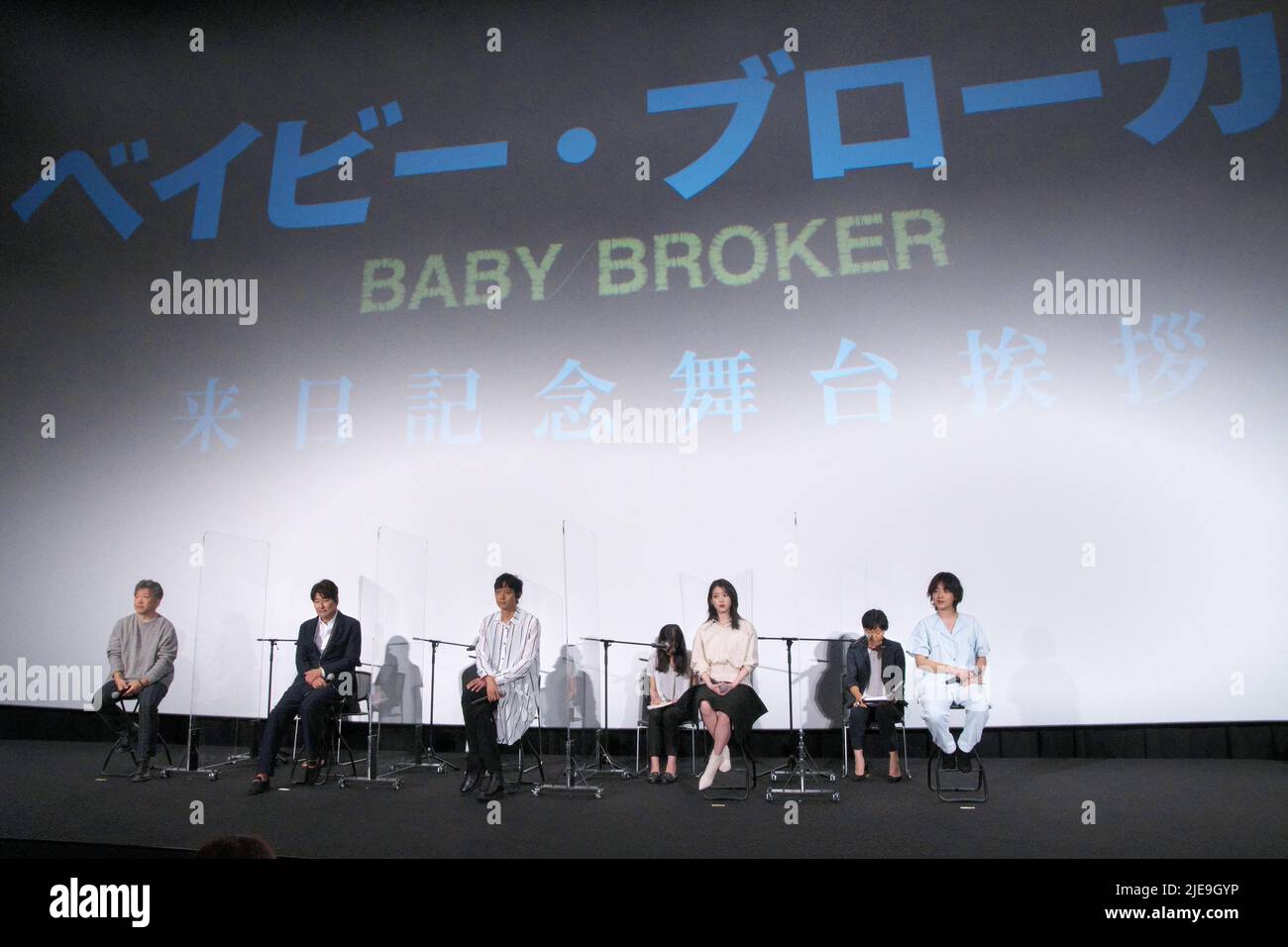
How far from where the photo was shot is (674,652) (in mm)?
5586

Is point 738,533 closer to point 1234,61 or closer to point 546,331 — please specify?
point 546,331

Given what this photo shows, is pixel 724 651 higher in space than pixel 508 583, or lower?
lower

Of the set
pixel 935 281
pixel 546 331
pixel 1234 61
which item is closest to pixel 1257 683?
pixel 935 281

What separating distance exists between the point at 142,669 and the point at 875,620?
4.13m

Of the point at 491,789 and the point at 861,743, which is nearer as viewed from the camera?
the point at 491,789

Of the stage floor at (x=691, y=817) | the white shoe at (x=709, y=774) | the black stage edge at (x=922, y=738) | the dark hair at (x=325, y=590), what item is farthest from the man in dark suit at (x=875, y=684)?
the dark hair at (x=325, y=590)

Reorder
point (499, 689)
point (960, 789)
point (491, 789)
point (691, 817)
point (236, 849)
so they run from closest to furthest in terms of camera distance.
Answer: point (236, 849) < point (691, 817) < point (960, 789) < point (491, 789) < point (499, 689)

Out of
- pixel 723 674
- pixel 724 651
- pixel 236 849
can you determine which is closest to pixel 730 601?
pixel 724 651

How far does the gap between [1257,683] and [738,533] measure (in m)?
3.09

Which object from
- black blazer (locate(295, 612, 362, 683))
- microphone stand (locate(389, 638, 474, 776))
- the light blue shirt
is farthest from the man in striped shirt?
the light blue shirt

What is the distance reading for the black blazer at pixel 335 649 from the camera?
538cm

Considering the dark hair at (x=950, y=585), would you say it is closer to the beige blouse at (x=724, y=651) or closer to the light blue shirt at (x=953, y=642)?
the light blue shirt at (x=953, y=642)

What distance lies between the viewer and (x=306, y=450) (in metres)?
6.70

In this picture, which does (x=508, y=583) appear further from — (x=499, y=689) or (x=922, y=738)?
(x=922, y=738)
